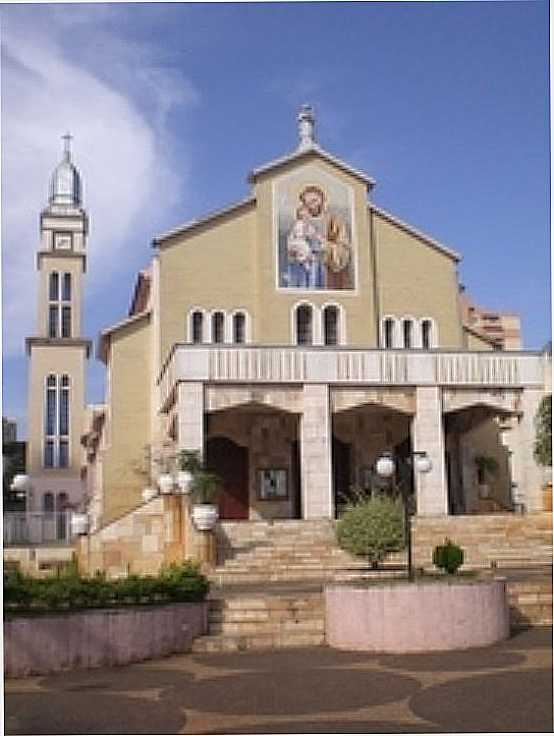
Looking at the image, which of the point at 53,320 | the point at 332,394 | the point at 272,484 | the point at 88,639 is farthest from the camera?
the point at 53,320

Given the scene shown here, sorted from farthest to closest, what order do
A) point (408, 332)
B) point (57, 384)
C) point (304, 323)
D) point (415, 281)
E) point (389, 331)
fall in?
point (57, 384) → point (415, 281) → point (408, 332) → point (389, 331) → point (304, 323)

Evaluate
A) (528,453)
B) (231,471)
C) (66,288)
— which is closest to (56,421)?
(66,288)

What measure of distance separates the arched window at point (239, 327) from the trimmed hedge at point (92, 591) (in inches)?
639

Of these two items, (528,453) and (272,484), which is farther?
(272,484)

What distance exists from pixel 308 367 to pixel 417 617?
42.6 ft

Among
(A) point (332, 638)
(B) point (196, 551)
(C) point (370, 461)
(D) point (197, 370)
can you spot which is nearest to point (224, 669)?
(A) point (332, 638)

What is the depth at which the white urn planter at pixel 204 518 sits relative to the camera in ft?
65.0

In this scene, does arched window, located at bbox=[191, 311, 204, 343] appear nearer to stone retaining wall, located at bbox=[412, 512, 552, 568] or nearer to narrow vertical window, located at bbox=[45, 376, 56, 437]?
stone retaining wall, located at bbox=[412, 512, 552, 568]

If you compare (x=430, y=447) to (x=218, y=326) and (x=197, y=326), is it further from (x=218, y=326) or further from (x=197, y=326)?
(x=197, y=326)

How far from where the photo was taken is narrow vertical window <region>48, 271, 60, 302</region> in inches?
1608

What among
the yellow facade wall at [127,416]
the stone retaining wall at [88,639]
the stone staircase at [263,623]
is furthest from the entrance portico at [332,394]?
the stone retaining wall at [88,639]

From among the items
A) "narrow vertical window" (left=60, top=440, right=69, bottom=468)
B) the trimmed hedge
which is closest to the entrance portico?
the trimmed hedge

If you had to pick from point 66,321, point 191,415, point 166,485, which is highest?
point 66,321

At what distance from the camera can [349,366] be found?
24922mm
